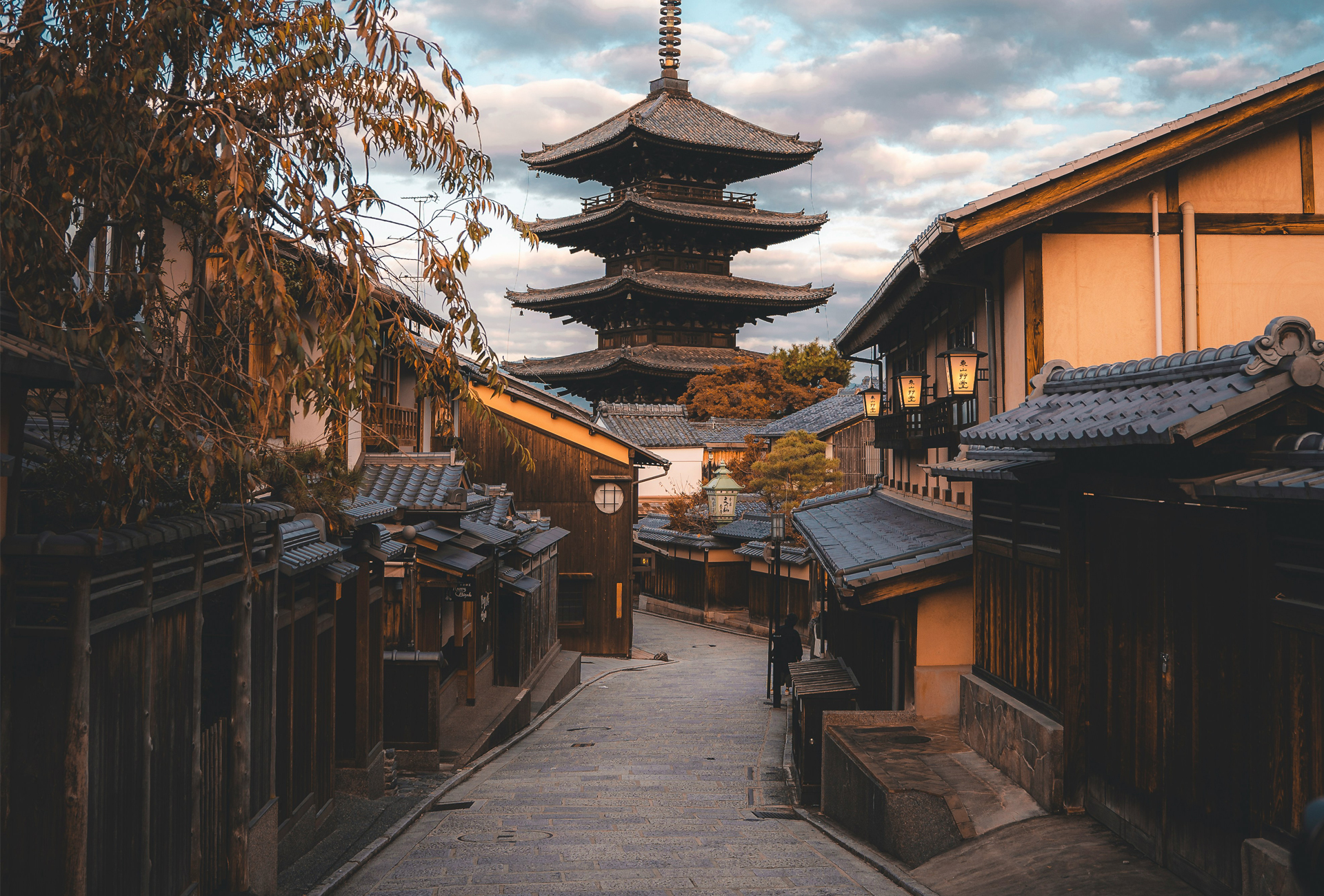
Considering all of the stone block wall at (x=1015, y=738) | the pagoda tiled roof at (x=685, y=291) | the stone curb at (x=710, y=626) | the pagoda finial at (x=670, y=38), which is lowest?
the stone curb at (x=710, y=626)

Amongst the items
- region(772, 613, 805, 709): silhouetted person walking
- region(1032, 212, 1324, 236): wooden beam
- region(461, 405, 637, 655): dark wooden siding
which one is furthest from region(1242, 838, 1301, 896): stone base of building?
region(461, 405, 637, 655): dark wooden siding

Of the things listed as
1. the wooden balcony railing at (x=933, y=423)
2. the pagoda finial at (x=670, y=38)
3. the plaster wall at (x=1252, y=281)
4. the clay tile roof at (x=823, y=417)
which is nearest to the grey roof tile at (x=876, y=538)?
the wooden balcony railing at (x=933, y=423)

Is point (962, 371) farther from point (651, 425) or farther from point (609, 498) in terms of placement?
point (651, 425)

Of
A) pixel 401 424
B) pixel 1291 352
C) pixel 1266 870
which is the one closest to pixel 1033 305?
pixel 1291 352

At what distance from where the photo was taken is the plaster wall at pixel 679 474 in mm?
47312

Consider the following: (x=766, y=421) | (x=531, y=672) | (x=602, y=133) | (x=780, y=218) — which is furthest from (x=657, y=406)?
(x=531, y=672)

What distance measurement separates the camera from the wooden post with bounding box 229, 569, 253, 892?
23.9 ft

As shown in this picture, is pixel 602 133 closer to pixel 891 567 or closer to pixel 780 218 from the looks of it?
pixel 780 218

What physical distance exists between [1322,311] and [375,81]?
33.5ft

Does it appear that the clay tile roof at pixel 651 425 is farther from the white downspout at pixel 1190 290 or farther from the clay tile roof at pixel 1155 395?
the clay tile roof at pixel 1155 395

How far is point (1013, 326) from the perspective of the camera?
36.6ft

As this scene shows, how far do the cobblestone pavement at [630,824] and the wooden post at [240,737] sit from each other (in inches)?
43.3

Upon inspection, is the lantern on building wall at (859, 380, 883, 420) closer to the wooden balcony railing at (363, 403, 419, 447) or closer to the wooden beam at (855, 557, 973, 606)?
the wooden beam at (855, 557, 973, 606)

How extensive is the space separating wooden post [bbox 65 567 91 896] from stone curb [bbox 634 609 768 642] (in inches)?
1211
